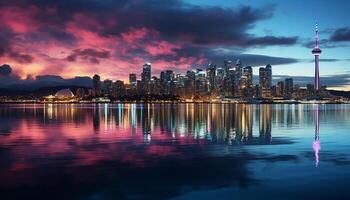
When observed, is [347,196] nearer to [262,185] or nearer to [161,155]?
[262,185]

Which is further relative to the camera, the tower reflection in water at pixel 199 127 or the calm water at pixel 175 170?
the tower reflection in water at pixel 199 127

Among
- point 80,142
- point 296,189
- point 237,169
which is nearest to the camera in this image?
point 296,189

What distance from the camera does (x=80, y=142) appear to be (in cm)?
3152

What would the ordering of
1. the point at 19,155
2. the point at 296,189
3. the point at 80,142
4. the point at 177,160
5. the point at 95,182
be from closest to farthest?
the point at 296,189, the point at 95,182, the point at 177,160, the point at 19,155, the point at 80,142

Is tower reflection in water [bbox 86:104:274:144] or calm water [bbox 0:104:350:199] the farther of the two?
tower reflection in water [bbox 86:104:274:144]

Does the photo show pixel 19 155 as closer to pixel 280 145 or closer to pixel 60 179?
pixel 60 179

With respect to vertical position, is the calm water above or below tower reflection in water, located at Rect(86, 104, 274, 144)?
above

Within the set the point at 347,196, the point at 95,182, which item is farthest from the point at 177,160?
the point at 347,196

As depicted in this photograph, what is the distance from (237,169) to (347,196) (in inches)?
230

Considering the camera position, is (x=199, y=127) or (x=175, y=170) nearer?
(x=175, y=170)

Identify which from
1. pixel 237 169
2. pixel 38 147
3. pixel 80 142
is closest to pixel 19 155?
pixel 38 147

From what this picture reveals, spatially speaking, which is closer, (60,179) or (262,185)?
(262,185)

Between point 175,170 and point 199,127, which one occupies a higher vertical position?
point 175,170

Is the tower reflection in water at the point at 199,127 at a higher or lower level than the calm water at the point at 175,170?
lower
